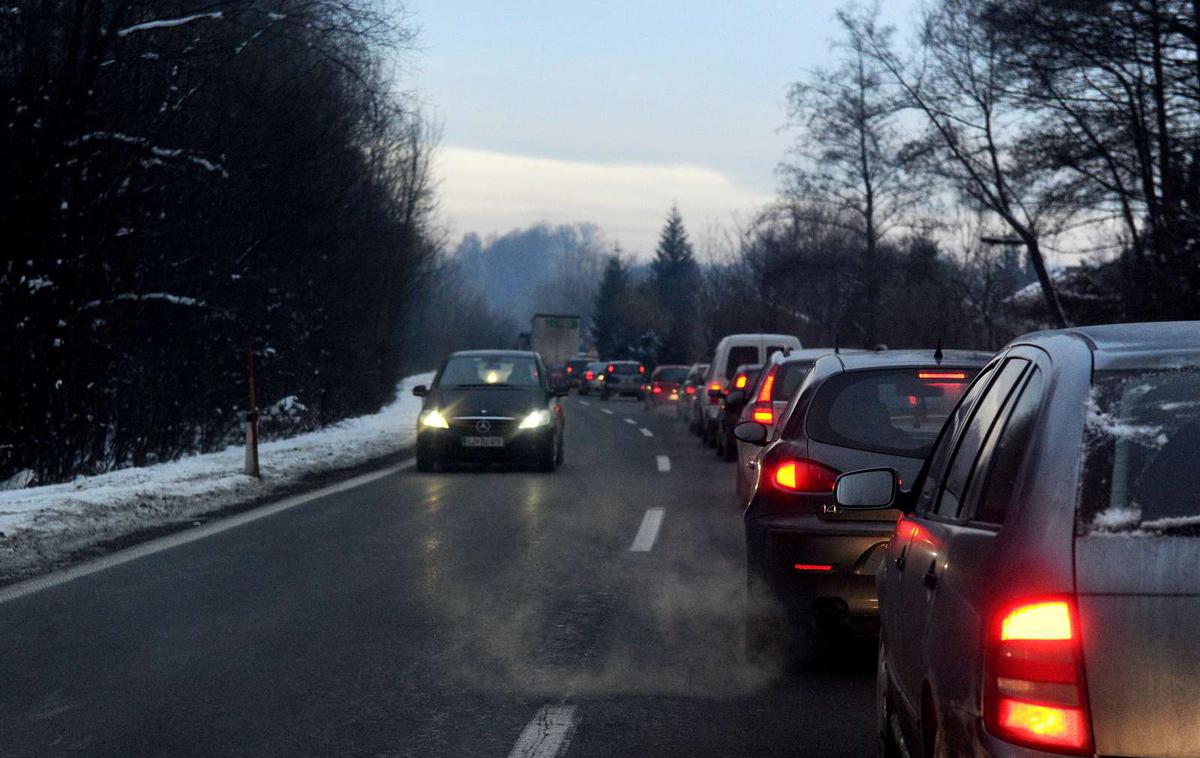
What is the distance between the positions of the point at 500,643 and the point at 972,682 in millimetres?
4684

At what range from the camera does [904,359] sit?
25.2 ft

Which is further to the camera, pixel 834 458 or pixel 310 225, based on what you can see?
pixel 310 225

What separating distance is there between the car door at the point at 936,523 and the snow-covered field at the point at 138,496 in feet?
24.3

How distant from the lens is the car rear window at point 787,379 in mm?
14820

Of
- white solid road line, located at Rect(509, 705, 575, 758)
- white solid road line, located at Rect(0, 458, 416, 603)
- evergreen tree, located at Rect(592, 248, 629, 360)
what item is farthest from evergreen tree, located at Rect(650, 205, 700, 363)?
white solid road line, located at Rect(509, 705, 575, 758)

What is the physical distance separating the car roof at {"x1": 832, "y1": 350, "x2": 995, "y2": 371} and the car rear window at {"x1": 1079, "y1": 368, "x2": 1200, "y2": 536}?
4.46 m

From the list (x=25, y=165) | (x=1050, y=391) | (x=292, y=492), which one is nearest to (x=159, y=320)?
(x=25, y=165)

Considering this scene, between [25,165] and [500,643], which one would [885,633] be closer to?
[500,643]

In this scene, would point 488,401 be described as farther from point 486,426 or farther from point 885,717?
point 885,717

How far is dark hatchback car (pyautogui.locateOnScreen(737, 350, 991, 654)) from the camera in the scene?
21.5 feet

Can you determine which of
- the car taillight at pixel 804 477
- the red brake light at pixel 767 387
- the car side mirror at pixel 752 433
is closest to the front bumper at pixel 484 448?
the red brake light at pixel 767 387

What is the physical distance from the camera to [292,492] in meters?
16.0

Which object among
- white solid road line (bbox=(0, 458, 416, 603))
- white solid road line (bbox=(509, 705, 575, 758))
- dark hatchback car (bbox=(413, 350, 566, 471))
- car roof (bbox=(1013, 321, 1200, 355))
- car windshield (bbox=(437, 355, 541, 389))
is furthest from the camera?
car windshield (bbox=(437, 355, 541, 389))

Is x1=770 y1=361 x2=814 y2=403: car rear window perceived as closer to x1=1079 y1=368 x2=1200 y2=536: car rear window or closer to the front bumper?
the front bumper
